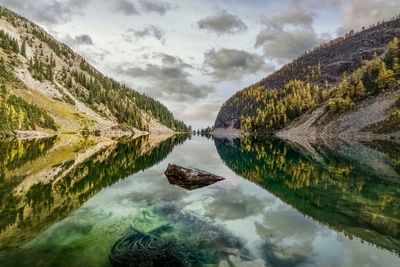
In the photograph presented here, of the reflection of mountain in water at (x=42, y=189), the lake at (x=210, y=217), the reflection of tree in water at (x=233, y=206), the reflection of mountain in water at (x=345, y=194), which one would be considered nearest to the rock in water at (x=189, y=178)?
the lake at (x=210, y=217)

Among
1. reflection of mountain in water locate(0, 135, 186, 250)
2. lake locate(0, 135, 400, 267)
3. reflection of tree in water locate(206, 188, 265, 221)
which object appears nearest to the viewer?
lake locate(0, 135, 400, 267)

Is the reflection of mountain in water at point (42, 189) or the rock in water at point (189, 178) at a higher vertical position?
the rock in water at point (189, 178)

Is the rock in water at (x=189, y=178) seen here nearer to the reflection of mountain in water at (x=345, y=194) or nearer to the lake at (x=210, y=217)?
the lake at (x=210, y=217)

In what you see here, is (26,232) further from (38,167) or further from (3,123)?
(3,123)

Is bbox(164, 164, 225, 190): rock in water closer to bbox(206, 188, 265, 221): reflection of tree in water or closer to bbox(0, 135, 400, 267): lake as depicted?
bbox(0, 135, 400, 267): lake

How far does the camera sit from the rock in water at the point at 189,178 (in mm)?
32981

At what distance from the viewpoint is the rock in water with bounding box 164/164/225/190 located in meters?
33.0

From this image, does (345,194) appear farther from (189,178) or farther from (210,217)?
(189,178)

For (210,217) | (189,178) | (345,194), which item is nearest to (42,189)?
(189,178)

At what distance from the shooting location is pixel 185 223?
19.5 m

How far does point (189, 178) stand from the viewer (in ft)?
111

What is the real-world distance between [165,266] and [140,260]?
3.90 ft

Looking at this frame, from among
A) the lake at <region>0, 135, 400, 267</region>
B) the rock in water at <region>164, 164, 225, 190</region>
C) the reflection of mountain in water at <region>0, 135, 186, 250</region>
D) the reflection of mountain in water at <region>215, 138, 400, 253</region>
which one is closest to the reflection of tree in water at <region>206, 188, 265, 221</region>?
the lake at <region>0, 135, 400, 267</region>

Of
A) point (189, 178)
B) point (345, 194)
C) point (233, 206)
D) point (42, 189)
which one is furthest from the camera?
point (189, 178)
